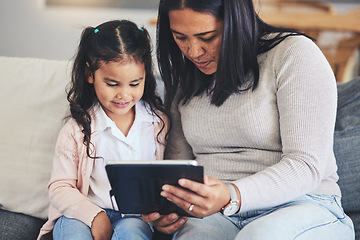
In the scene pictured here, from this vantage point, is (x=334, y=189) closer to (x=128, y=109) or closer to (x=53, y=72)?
(x=128, y=109)

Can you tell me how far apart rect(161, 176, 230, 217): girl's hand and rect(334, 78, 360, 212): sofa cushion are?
1.80 ft

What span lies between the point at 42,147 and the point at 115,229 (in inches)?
17.1

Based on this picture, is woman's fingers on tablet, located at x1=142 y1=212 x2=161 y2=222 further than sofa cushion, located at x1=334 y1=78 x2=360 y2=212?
No

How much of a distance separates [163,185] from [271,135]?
35 cm

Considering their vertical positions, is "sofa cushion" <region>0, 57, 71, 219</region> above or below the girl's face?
below

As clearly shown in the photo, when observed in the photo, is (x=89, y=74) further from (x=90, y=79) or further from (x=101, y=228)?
(x=101, y=228)

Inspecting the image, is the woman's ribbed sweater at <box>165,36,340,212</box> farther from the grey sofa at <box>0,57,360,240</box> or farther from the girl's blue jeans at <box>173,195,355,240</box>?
the grey sofa at <box>0,57,360,240</box>

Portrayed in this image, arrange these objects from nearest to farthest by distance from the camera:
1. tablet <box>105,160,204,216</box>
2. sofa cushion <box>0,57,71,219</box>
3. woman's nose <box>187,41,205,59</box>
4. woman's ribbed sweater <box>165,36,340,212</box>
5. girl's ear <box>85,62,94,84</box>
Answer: tablet <box>105,160,204,216</box>, woman's ribbed sweater <box>165,36,340,212</box>, woman's nose <box>187,41,205,59</box>, girl's ear <box>85,62,94,84</box>, sofa cushion <box>0,57,71,219</box>

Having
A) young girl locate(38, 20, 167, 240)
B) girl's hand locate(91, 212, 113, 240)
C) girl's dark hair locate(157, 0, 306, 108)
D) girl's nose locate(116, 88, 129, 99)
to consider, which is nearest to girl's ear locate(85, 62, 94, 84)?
young girl locate(38, 20, 167, 240)

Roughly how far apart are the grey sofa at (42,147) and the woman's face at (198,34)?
0.52 meters

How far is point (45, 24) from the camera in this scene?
4020mm

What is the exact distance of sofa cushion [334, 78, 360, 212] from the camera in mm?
1389

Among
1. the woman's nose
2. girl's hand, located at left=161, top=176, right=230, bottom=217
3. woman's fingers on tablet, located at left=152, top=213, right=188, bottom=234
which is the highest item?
the woman's nose

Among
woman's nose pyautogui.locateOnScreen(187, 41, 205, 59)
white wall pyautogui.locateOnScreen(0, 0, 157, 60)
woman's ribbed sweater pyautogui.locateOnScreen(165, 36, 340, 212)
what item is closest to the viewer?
woman's ribbed sweater pyautogui.locateOnScreen(165, 36, 340, 212)
